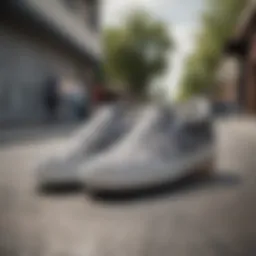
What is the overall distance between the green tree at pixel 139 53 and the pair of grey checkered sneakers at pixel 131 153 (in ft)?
0.27

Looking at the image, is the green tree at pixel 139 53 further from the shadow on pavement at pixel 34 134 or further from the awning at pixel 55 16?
the shadow on pavement at pixel 34 134

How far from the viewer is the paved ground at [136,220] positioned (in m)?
0.32

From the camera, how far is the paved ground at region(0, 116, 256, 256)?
318 millimetres

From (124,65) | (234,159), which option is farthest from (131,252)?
(234,159)

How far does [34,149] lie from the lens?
2.51 ft

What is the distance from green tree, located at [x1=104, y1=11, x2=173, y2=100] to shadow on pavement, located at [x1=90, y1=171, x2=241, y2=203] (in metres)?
0.11

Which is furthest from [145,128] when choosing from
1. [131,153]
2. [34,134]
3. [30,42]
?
[34,134]

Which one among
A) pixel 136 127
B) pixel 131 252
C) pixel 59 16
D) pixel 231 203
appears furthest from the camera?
pixel 59 16

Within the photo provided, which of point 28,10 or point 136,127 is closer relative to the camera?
point 28,10

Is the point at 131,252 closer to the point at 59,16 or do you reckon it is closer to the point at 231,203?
the point at 231,203

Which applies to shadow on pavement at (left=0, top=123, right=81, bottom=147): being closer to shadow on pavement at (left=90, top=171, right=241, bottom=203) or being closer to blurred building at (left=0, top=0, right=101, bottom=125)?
blurred building at (left=0, top=0, right=101, bottom=125)

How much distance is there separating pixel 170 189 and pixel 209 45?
0.16 meters

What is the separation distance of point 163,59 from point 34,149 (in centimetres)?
36

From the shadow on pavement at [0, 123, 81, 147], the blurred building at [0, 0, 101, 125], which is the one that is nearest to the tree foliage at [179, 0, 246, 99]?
the blurred building at [0, 0, 101, 125]
